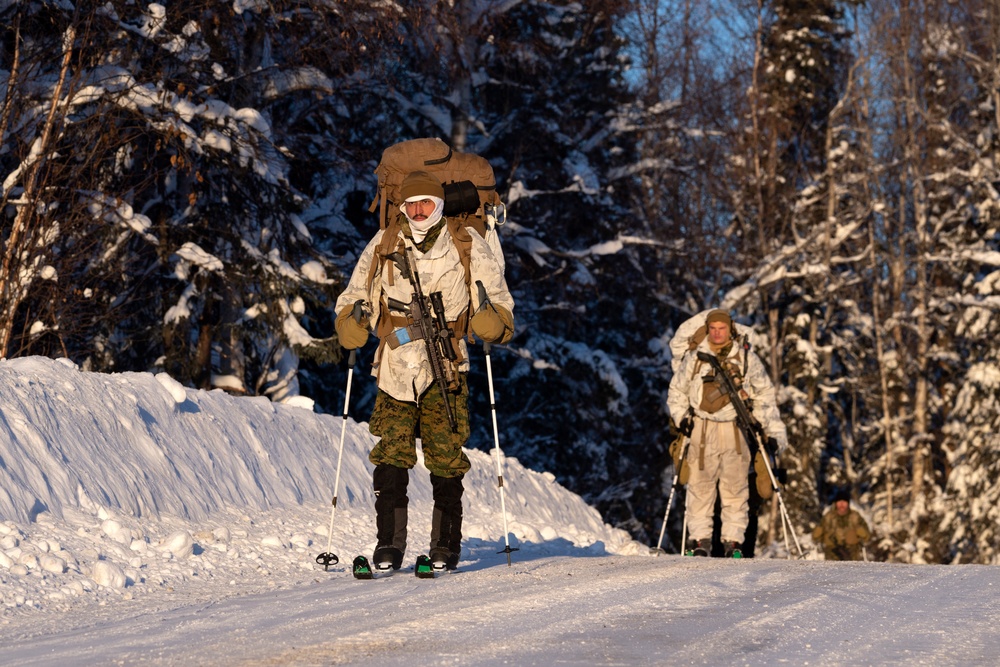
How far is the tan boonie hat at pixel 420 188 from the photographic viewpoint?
7.59m

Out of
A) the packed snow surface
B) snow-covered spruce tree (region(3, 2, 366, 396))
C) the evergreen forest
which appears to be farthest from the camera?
the evergreen forest

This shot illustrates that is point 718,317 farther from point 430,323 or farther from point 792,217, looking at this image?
point 792,217

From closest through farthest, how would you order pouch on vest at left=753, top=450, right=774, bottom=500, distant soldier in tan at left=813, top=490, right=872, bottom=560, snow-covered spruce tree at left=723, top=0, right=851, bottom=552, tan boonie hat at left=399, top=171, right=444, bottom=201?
tan boonie hat at left=399, top=171, right=444, bottom=201
pouch on vest at left=753, top=450, right=774, bottom=500
distant soldier in tan at left=813, top=490, right=872, bottom=560
snow-covered spruce tree at left=723, top=0, right=851, bottom=552

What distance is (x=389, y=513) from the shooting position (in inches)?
303

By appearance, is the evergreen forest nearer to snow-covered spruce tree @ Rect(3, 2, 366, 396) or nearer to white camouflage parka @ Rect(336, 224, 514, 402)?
snow-covered spruce tree @ Rect(3, 2, 366, 396)

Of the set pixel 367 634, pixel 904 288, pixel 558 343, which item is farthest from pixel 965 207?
pixel 367 634

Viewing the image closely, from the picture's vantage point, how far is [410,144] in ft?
29.9

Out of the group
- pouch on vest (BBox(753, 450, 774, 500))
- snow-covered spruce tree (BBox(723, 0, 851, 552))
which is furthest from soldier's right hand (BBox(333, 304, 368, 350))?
snow-covered spruce tree (BBox(723, 0, 851, 552))

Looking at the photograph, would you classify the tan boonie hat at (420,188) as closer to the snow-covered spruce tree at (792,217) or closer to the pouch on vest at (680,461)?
the pouch on vest at (680,461)

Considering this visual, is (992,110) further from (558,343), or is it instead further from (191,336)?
(191,336)

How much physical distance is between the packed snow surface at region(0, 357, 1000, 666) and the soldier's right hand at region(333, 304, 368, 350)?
57cm

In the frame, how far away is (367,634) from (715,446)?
6857mm

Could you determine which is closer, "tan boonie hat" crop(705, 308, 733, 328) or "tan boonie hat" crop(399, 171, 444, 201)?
"tan boonie hat" crop(399, 171, 444, 201)

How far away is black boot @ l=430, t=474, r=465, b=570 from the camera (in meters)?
7.81
